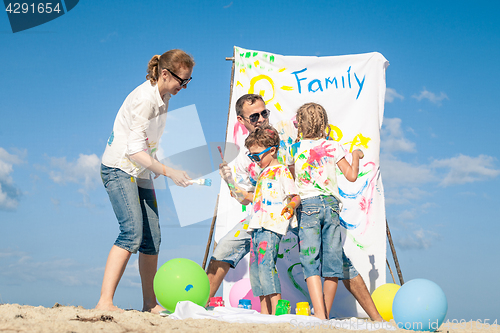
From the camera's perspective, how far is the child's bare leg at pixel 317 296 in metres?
2.98

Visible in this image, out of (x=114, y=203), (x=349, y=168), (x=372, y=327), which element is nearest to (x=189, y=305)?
(x=114, y=203)

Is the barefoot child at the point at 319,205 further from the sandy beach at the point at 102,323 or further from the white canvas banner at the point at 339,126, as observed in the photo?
the white canvas banner at the point at 339,126

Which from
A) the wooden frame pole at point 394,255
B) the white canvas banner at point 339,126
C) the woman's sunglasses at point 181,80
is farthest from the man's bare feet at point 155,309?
the wooden frame pole at point 394,255

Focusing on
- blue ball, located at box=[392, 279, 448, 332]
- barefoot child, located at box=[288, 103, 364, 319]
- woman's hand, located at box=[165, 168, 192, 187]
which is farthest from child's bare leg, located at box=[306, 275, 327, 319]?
woman's hand, located at box=[165, 168, 192, 187]

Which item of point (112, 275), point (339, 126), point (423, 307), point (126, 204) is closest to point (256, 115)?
point (339, 126)

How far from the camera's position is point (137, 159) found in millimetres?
3029

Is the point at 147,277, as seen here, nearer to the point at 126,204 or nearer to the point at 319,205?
the point at 126,204

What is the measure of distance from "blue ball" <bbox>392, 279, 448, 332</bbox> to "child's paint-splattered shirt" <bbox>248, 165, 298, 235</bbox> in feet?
3.12

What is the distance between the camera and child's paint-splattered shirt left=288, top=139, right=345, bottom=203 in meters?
3.20

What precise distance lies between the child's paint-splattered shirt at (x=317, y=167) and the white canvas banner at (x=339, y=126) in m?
1.09

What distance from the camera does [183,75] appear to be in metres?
3.19

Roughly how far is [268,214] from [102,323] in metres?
1.36

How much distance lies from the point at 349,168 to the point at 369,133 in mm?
1518

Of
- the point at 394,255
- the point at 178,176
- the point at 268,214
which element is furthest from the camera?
the point at 394,255
